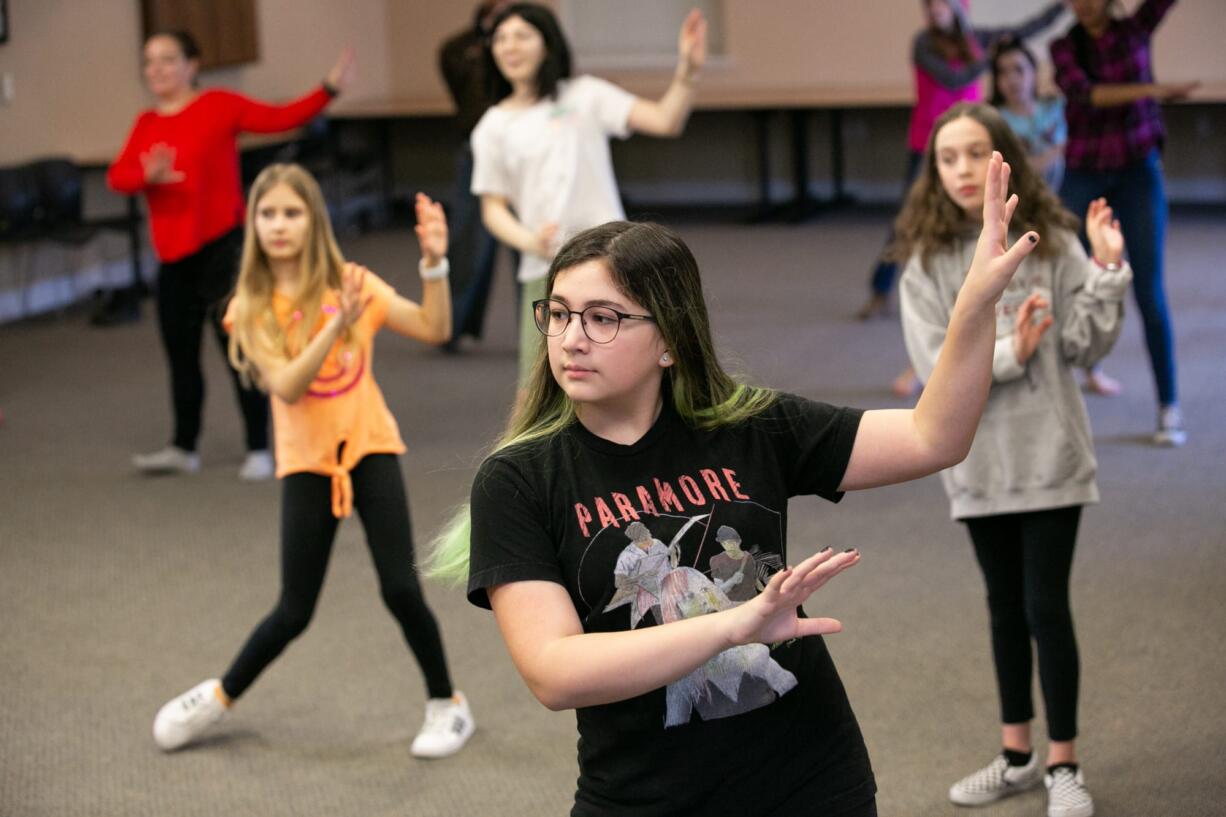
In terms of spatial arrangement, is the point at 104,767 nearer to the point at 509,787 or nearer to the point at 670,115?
the point at 509,787

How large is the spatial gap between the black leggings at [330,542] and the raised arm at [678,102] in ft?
5.23

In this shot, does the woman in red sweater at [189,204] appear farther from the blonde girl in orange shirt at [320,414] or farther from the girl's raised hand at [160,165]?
the blonde girl in orange shirt at [320,414]

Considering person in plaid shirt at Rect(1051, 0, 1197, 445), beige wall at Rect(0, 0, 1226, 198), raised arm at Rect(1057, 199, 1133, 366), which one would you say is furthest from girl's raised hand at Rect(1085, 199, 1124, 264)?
beige wall at Rect(0, 0, 1226, 198)

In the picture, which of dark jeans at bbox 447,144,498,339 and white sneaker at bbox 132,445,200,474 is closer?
white sneaker at bbox 132,445,200,474

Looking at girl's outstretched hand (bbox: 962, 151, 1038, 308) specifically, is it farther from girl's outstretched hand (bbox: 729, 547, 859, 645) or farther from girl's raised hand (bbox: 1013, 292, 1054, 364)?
girl's raised hand (bbox: 1013, 292, 1054, 364)

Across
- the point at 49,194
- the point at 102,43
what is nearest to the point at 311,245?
the point at 49,194

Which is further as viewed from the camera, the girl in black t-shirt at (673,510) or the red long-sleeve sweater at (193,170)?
the red long-sleeve sweater at (193,170)

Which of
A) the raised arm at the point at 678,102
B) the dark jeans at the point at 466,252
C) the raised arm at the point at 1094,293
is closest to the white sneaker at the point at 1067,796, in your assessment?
the raised arm at the point at 1094,293

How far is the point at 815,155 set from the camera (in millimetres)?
12016

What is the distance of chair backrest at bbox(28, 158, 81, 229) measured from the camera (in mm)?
8469

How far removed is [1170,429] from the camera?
213 inches

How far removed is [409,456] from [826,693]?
408cm

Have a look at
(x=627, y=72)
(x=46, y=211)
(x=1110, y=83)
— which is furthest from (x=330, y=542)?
(x=627, y=72)

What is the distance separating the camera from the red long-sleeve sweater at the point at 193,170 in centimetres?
552
